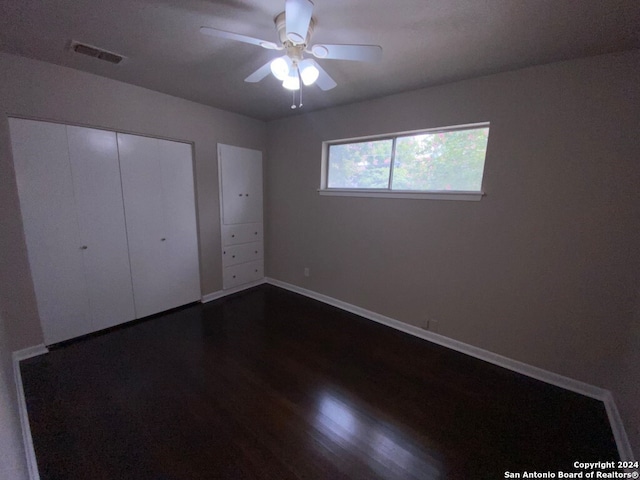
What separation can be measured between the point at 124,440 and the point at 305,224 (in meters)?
2.69

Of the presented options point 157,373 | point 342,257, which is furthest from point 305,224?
point 157,373

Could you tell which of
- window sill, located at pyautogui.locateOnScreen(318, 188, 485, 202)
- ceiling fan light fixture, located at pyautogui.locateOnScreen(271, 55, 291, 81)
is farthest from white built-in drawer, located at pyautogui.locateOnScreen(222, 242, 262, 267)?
ceiling fan light fixture, located at pyautogui.locateOnScreen(271, 55, 291, 81)

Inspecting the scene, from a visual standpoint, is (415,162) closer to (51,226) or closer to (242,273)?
(242,273)

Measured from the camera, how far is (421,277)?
261 cm

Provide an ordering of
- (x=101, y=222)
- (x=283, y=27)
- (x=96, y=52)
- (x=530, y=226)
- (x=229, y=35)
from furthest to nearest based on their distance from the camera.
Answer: (x=101, y=222) → (x=530, y=226) → (x=96, y=52) → (x=283, y=27) → (x=229, y=35)

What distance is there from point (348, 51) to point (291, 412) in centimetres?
230

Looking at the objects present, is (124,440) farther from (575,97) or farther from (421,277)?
(575,97)

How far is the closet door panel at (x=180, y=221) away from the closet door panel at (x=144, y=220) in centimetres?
6

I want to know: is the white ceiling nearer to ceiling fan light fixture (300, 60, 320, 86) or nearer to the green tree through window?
ceiling fan light fixture (300, 60, 320, 86)

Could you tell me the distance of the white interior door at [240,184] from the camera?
3.42 m

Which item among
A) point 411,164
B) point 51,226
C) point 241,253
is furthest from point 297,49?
point 241,253

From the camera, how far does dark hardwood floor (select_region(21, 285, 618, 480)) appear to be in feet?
4.54

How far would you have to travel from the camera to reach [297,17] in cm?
117

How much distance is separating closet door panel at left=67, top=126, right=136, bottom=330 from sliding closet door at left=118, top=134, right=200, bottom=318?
0.08 metres
